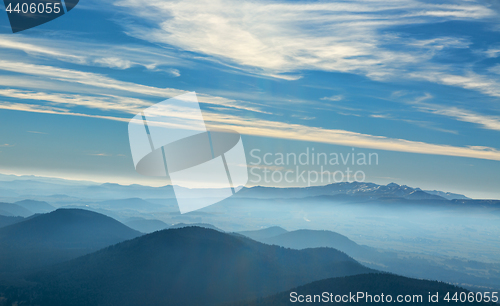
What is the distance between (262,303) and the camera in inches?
6550

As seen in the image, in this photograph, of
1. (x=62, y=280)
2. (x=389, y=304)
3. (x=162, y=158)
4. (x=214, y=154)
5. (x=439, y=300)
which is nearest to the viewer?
(x=214, y=154)

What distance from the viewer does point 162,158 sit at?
65250mm

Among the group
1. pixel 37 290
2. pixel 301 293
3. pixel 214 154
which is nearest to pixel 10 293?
pixel 37 290

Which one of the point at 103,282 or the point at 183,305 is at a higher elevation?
the point at 103,282

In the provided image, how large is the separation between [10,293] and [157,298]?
73495 millimetres

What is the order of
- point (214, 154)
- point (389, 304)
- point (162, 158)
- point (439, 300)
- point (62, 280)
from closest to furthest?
1. point (214, 154)
2. point (162, 158)
3. point (389, 304)
4. point (439, 300)
5. point (62, 280)

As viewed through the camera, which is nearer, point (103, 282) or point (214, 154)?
point (214, 154)

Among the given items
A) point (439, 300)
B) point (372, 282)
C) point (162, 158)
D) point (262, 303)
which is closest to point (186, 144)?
point (162, 158)

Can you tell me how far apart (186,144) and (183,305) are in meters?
158

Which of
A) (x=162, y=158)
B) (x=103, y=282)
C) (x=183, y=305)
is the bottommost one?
(x=183, y=305)

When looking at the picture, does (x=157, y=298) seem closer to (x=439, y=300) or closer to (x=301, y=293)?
(x=301, y=293)

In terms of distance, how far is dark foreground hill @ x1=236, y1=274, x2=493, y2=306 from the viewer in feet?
527

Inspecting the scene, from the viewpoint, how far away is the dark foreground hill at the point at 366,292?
161m

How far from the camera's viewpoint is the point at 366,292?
16700cm
